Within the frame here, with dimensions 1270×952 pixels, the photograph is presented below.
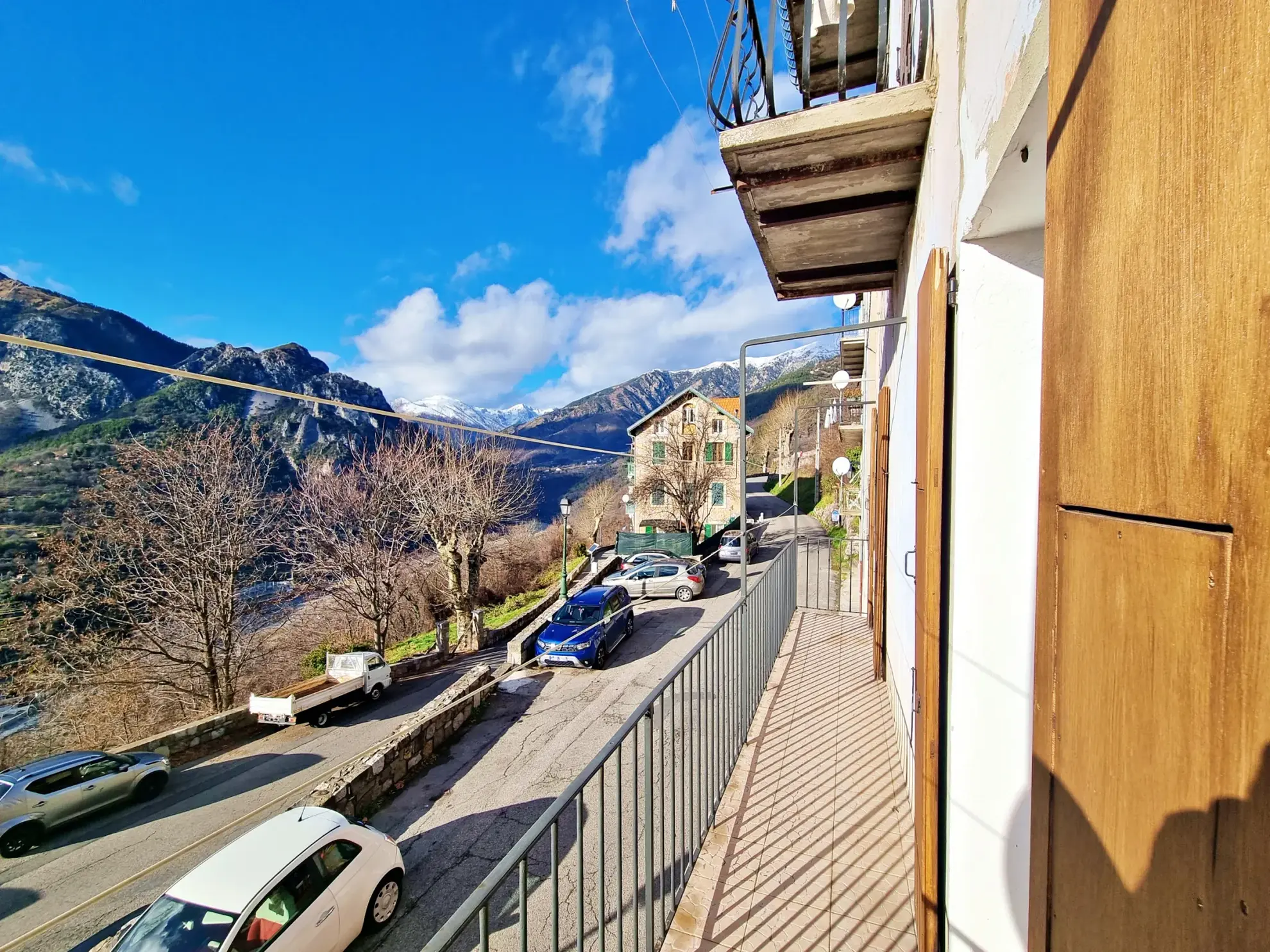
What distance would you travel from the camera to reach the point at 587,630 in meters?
11.6

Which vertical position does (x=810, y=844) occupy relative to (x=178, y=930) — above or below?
above

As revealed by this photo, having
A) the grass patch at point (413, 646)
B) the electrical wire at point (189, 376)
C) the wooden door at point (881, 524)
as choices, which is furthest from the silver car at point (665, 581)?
the wooden door at point (881, 524)

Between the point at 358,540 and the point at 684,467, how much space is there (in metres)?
16.1

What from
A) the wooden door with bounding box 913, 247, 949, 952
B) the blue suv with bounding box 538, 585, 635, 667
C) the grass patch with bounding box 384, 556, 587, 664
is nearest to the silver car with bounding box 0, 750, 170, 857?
the blue suv with bounding box 538, 585, 635, 667

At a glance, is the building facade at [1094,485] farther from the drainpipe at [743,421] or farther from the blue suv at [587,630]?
the blue suv at [587,630]

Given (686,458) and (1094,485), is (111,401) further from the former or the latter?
(1094,485)

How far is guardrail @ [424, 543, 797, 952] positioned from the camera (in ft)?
4.59

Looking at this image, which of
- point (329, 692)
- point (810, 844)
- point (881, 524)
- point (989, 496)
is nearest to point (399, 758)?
point (329, 692)

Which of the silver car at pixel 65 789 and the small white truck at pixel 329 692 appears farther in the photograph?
the small white truck at pixel 329 692

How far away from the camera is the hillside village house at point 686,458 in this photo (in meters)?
27.9

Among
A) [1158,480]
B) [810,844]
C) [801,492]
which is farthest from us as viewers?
[801,492]

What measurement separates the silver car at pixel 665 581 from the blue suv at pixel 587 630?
12.2 ft

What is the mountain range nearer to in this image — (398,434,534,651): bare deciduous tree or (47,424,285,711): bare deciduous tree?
(47,424,285,711): bare deciduous tree

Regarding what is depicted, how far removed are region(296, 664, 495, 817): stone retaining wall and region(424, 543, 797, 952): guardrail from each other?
259 cm
